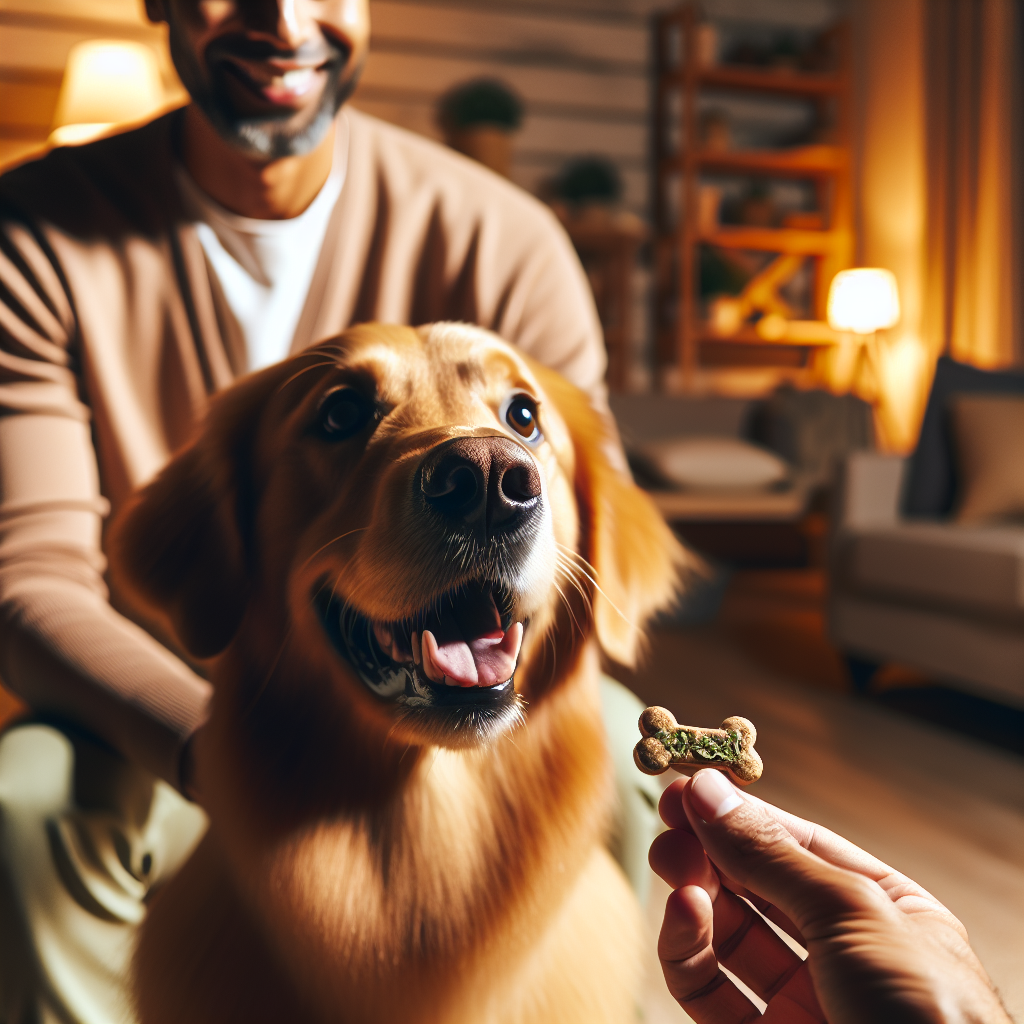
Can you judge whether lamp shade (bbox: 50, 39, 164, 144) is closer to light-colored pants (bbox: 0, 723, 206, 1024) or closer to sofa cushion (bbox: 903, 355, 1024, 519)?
sofa cushion (bbox: 903, 355, 1024, 519)

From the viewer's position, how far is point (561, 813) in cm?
76

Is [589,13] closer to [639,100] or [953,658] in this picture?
[639,100]

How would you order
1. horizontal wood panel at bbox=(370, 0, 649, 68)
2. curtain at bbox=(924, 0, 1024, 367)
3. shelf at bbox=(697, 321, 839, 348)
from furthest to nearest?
shelf at bbox=(697, 321, 839, 348) < horizontal wood panel at bbox=(370, 0, 649, 68) < curtain at bbox=(924, 0, 1024, 367)

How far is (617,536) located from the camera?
83 cm

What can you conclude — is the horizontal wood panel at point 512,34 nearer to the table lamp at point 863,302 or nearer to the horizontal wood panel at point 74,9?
the horizontal wood panel at point 74,9

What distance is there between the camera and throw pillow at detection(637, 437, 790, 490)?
4004 mm

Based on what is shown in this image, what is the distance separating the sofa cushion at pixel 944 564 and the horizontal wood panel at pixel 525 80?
387 centimetres

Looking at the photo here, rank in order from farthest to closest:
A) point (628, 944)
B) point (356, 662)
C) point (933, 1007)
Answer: point (628, 944), point (356, 662), point (933, 1007)

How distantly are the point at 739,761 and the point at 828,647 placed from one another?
9.50 ft

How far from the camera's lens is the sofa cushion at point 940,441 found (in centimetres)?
277

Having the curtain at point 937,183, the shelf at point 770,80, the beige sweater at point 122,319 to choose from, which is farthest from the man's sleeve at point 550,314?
the shelf at point 770,80

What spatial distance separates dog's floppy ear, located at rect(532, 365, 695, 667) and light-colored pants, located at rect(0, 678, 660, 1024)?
0.22 m

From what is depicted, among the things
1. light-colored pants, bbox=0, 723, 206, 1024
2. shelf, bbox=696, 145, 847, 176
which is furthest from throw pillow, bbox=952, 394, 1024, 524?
shelf, bbox=696, 145, 847, 176

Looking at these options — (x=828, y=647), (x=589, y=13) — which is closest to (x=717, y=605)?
(x=828, y=647)
